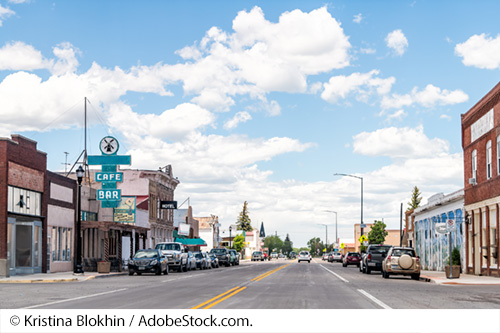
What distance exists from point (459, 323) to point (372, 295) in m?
7.51

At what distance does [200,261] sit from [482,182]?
23.3 metres

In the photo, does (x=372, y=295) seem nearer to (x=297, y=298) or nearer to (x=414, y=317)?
(x=297, y=298)

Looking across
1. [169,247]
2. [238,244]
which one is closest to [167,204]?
[169,247]

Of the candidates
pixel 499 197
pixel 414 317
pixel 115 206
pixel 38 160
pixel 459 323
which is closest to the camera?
pixel 459 323

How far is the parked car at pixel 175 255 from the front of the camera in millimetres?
45625

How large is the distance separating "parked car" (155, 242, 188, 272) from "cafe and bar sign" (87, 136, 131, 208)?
5.34 m

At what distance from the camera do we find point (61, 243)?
151ft

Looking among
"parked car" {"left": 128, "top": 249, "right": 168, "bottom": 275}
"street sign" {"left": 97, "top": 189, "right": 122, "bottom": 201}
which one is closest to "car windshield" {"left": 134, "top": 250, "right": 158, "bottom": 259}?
"parked car" {"left": 128, "top": 249, "right": 168, "bottom": 275}

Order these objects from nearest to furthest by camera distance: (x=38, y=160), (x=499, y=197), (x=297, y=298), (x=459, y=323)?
(x=459, y=323) < (x=297, y=298) < (x=499, y=197) < (x=38, y=160)

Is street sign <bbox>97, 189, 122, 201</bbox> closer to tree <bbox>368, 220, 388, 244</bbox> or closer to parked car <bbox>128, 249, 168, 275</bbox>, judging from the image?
parked car <bbox>128, 249, 168, 275</bbox>

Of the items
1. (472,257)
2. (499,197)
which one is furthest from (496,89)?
(472,257)

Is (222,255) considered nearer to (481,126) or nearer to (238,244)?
(481,126)

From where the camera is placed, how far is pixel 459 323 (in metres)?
13.4

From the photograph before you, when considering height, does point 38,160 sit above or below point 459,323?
above
